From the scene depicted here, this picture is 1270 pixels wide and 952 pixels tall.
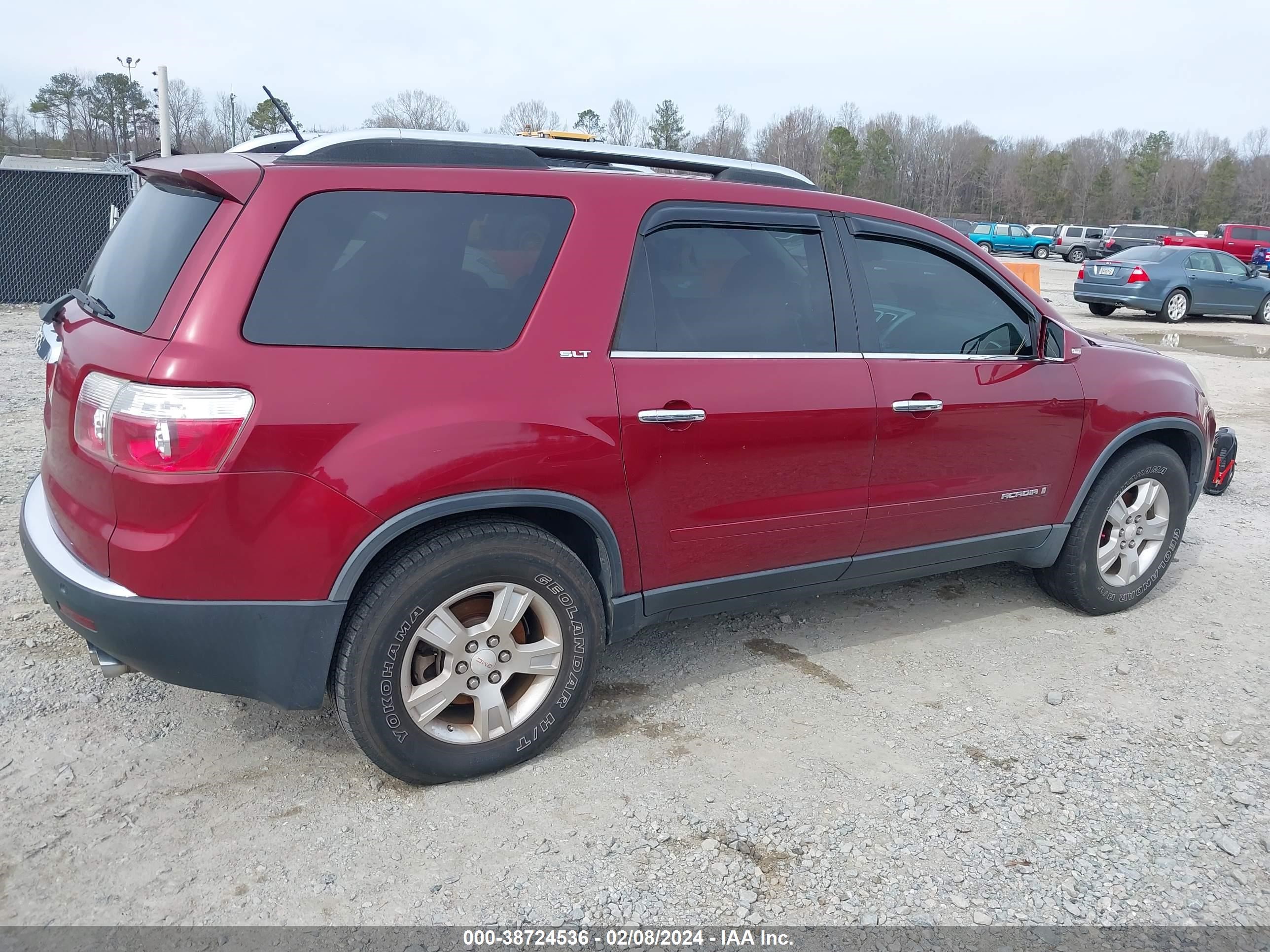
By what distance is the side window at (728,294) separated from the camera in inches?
126

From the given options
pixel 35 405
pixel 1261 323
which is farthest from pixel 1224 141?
pixel 35 405

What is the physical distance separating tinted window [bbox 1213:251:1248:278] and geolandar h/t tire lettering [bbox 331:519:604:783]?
19593 mm

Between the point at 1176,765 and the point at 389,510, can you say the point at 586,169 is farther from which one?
the point at 1176,765

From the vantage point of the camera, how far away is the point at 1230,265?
1850 cm

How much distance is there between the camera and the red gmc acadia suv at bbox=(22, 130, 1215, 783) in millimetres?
2602

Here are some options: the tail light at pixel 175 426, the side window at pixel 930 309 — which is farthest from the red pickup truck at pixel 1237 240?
the tail light at pixel 175 426

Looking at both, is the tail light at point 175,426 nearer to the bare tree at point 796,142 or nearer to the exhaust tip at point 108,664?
the exhaust tip at point 108,664

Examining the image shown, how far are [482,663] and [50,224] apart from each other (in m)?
11.9

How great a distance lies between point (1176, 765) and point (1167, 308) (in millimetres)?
17066

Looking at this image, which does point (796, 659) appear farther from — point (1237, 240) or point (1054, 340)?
point (1237, 240)

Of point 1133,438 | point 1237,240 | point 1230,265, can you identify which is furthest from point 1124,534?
point 1237,240

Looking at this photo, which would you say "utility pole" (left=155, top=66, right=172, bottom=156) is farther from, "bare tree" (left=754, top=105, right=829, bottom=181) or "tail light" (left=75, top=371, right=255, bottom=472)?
"bare tree" (left=754, top=105, right=829, bottom=181)

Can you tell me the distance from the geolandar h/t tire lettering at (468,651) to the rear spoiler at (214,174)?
1128 millimetres

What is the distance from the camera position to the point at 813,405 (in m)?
3.45
